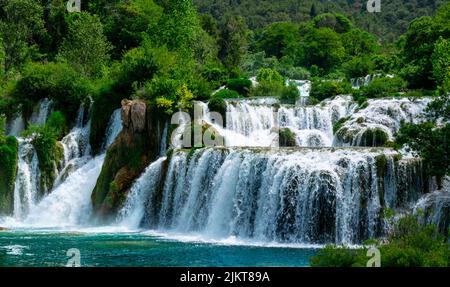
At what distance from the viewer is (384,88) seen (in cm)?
3588

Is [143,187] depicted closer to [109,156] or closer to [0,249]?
[109,156]

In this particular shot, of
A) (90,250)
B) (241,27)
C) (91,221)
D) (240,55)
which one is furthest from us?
(241,27)

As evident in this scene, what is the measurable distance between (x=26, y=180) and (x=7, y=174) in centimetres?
104

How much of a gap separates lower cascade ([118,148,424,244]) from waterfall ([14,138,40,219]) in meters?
7.83

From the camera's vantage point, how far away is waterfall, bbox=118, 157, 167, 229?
27406 millimetres

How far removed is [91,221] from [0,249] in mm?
8274

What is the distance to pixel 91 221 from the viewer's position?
29047 millimetres

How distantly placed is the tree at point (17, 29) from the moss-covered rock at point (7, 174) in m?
15.6

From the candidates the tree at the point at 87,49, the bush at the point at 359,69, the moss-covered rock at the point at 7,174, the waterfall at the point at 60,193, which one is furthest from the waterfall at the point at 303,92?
the moss-covered rock at the point at 7,174

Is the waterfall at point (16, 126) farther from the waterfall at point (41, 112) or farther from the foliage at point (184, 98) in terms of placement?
the foliage at point (184, 98)

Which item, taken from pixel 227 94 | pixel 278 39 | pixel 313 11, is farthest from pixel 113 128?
pixel 313 11

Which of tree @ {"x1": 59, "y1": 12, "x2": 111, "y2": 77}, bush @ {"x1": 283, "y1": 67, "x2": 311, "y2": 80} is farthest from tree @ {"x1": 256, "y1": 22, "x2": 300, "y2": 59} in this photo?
tree @ {"x1": 59, "y1": 12, "x2": 111, "y2": 77}

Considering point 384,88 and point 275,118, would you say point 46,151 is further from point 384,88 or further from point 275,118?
point 384,88
